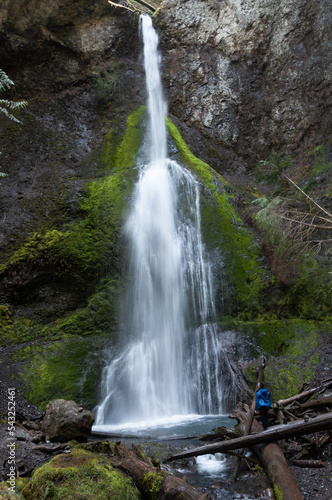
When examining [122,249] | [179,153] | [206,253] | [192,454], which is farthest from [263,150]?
[192,454]

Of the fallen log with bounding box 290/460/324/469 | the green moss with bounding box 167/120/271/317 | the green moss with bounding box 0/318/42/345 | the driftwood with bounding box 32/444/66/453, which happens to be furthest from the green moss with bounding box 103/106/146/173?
the fallen log with bounding box 290/460/324/469

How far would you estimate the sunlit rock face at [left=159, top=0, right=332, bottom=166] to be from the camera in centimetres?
1532

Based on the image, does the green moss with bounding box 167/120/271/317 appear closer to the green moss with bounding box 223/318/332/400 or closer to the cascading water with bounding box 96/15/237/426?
the cascading water with bounding box 96/15/237/426

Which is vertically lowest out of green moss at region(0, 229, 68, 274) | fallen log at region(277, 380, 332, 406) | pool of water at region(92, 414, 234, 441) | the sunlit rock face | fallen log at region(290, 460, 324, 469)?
fallen log at region(290, 460, 324, 469)

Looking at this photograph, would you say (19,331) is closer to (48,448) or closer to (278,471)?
(48,448)

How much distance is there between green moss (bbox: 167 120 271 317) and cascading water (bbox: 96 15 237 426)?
431 millimetres

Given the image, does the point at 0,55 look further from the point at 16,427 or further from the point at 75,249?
the point at 16,427

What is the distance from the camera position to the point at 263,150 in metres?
16.6

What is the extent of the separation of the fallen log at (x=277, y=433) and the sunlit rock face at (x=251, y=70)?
13483mm

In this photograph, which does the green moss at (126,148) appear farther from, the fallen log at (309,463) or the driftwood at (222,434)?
the fallen log at (309,463)

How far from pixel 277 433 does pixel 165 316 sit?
19.6 feet

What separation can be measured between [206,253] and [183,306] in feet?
6.54

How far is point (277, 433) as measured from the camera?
4.32 m

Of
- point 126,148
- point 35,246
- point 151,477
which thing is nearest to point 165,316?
point 35,246
